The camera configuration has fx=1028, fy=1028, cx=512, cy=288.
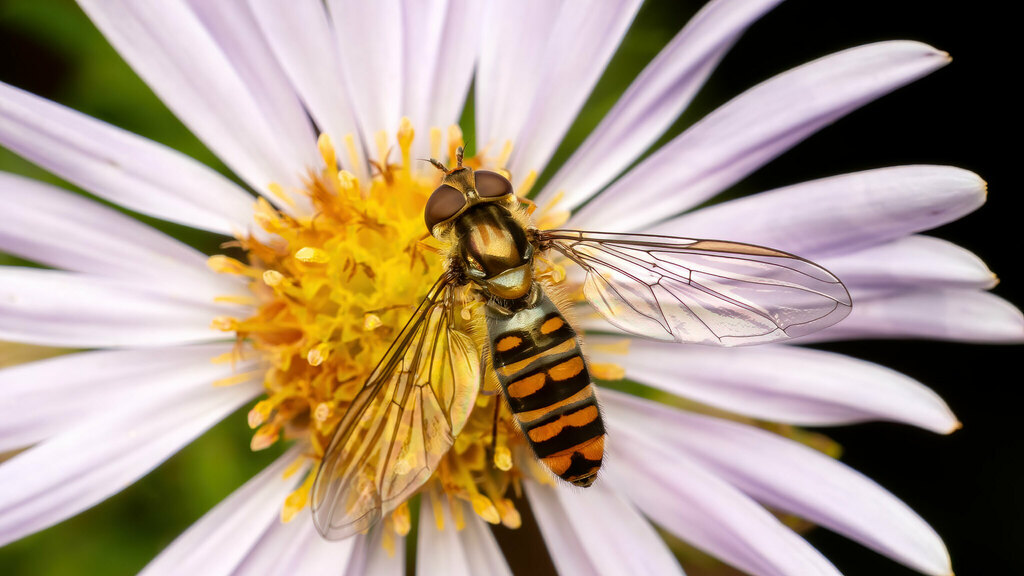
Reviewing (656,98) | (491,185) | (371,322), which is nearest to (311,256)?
(371,322)

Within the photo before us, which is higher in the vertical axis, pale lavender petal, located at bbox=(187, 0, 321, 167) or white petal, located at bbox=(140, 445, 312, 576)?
pale lavender petal, located at bbox=(187, 0, 321, 167)

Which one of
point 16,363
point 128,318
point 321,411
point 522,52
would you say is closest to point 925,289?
point 522,52

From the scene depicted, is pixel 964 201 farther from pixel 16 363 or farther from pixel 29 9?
pixel 29 9

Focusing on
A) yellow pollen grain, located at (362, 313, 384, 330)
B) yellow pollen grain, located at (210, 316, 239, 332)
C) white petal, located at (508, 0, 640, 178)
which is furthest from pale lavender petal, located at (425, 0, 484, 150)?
yellow pollen grain, located at (210, 316, 239, 332)

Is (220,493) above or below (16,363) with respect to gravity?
below

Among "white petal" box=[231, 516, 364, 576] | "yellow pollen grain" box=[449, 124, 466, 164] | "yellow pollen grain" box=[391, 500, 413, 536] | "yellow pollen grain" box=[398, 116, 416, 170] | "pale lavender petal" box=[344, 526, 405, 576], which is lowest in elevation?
"pale lavender petal" box=[344, 526, 405, 576]

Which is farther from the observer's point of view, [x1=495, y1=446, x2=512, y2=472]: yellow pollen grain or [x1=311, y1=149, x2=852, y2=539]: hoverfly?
[x1=495, y1=446, x2=512, y2=472]: yellow pollen grain

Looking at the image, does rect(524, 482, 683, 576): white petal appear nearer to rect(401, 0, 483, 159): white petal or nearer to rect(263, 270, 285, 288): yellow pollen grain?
rect(263, 270, 285, 288): yellow pollen grain

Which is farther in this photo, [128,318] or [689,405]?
[689,405]

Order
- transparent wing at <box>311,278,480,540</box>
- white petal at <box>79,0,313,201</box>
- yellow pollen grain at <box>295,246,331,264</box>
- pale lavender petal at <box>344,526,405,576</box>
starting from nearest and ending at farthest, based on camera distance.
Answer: transparent wing at <box>311,278,480,540</box>, white petal at <box>79,0,313,201</box>, yellow pollen grain at <box>295,246,331,264</box>, pale lavender petal at <box>344,526,405,576</box>
